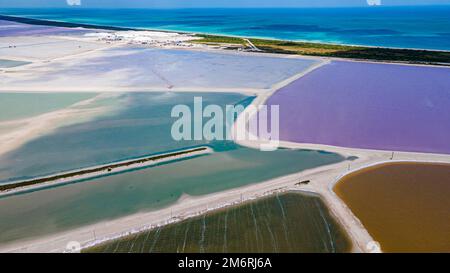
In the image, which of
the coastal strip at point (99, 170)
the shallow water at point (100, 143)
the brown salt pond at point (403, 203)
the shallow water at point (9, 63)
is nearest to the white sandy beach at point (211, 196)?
the brown salt pond at point (403, 203)

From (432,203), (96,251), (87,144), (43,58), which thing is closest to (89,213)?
(96,251)

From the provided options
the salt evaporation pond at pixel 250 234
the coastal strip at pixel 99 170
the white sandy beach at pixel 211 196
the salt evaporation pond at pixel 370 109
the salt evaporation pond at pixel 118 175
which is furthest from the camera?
the salt evaporation pond at pixel 370 109

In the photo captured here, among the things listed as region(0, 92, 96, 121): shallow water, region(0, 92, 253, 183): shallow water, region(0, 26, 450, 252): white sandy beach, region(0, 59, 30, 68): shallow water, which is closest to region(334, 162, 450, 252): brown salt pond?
region(0, 26, 450, 252): white sandy beach

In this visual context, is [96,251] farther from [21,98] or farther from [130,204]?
[21,98]

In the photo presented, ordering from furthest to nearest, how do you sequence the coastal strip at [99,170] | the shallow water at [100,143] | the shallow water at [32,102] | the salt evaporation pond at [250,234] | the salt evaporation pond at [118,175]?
the shallow water at [32,102] < the shallow water at [100,143] < the coastal strip at [99,170] < the salt evaporation pond at [118,175] < the salt evaporation pond at [250,234]

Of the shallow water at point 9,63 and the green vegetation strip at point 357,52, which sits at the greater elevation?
the green vegetation strip at point 357,52

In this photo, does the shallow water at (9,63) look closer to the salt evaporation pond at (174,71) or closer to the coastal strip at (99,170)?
the salt evaporation pond at (174,71)

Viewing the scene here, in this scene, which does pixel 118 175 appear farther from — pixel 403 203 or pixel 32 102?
pixel 32 102
